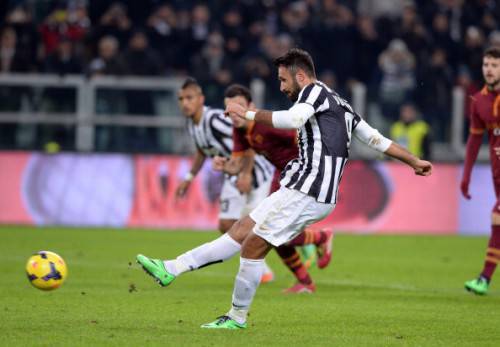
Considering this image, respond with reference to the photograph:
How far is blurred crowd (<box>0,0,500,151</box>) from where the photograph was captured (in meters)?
19.7

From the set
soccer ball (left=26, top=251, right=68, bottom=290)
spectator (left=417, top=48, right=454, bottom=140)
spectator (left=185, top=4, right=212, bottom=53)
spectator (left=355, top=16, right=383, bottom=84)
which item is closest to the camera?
soccer ball (left=26, top=251, right=68, bottom=290)

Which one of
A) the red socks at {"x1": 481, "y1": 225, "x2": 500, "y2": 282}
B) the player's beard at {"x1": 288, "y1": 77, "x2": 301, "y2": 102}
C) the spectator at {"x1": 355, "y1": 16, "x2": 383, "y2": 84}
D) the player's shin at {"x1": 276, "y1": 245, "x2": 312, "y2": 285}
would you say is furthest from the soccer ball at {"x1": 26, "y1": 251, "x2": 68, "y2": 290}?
the spectator at {"x1": 355, "y1": 16, "x2": 383, "y2": 84}

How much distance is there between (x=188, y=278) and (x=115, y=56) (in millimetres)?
7806

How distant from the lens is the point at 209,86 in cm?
1947

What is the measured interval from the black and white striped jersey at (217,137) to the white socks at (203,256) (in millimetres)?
3884

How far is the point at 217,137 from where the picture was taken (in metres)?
12.5

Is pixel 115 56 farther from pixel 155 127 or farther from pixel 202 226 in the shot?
pixel 202 226

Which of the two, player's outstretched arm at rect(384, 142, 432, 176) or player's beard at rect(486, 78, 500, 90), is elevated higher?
player's beard at rect(486, 78, 500, 90)

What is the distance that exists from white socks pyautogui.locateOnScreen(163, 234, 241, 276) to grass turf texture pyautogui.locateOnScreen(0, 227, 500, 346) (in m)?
0.43

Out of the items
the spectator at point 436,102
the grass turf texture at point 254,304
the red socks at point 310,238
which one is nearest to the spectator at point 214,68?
the spectator at point 436,102

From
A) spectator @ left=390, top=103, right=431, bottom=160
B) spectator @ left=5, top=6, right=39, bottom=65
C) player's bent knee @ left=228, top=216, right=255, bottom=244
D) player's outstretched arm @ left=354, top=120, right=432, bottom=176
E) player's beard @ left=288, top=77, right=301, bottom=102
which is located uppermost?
player's beard @ left=288, top=77, right=301, bottom=102

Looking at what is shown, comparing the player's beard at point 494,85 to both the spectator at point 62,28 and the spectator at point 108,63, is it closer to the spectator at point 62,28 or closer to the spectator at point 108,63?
the spectator at point 108,63

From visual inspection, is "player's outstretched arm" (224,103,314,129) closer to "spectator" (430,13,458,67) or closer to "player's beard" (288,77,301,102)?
"player's beard" (288,77,301,102)

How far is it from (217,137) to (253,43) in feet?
28.8
